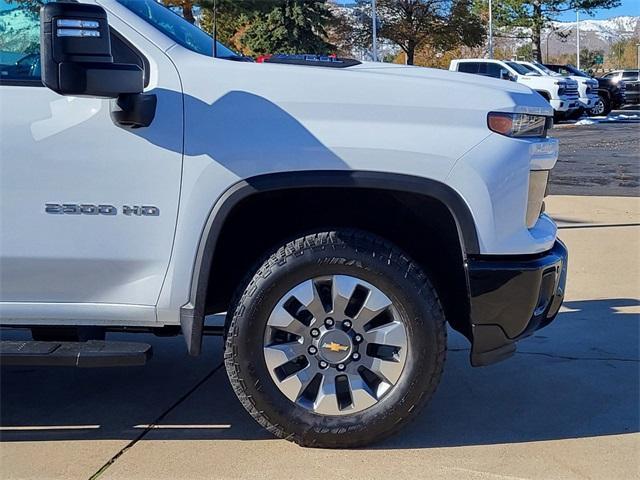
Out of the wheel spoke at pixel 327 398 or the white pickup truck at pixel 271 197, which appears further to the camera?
the wheel spoke at pixel 327 398

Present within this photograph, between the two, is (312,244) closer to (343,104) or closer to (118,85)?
(343,104)

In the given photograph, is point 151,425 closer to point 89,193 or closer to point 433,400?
point 89,193

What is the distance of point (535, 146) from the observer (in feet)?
12.4

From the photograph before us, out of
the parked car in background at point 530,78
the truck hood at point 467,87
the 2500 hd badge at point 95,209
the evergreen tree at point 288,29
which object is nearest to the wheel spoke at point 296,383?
the 2500 hd badge at point 95,209

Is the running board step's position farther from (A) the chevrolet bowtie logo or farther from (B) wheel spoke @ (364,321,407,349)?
(B) wheel spoke @ (364,321,407,349)

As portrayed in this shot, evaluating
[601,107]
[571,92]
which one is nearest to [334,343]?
[571,92]

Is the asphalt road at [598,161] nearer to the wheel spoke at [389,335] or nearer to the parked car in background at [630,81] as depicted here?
the wheel spoke at [389,335]

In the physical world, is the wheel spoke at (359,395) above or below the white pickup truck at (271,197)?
below

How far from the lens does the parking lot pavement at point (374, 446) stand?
3.69 meters

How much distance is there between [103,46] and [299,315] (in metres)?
1.40

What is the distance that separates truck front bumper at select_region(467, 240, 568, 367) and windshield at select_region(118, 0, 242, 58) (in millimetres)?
1674

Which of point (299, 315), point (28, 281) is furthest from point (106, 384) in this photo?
point (299, 315)

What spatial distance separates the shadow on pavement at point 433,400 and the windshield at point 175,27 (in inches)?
72.0

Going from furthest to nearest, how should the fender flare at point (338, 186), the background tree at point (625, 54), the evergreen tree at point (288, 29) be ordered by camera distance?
1. the background tree at point (625, 54)
2. the evergreen tree at point (288, 29)
3. the fender flare at point (338, 186)
